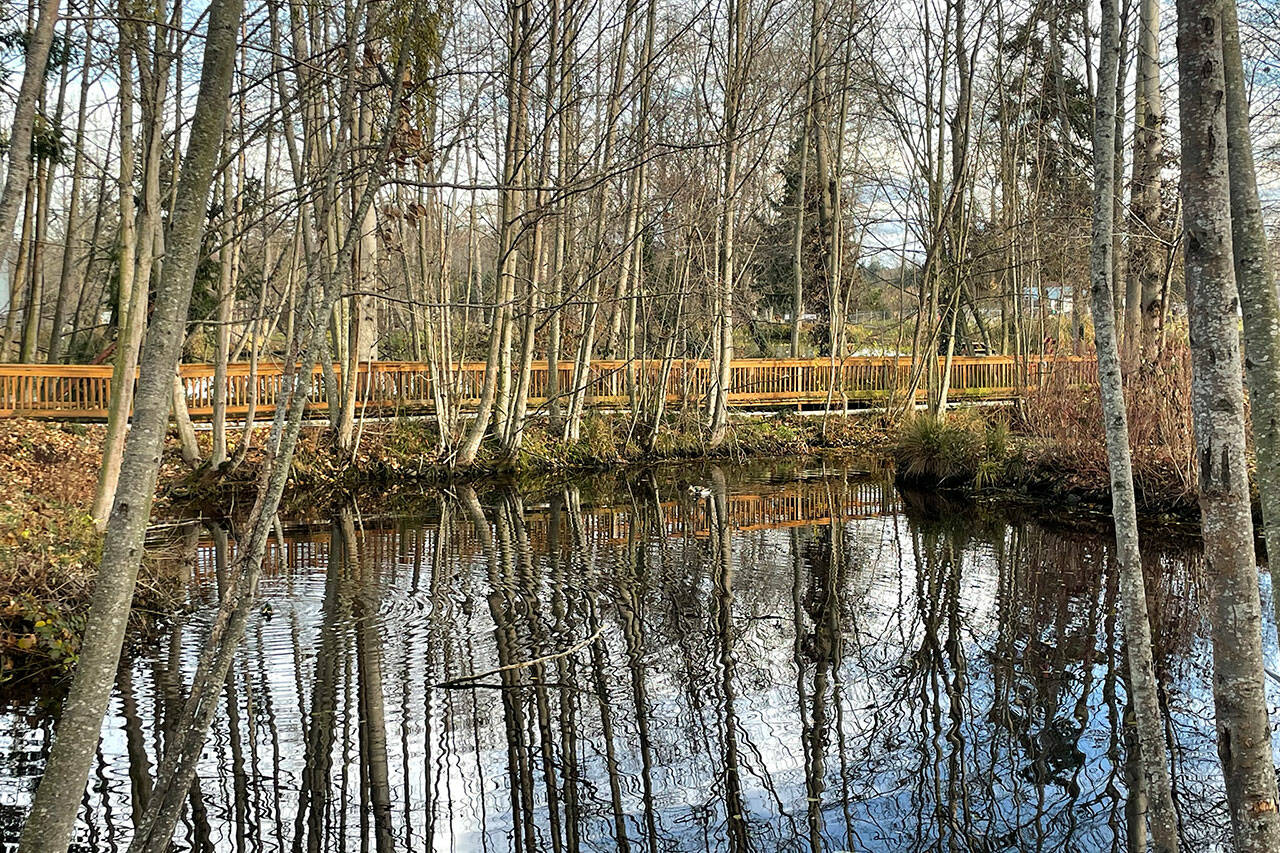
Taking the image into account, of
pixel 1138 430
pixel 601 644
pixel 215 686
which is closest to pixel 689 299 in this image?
pixel 1138 430

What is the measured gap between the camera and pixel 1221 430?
2893 mm

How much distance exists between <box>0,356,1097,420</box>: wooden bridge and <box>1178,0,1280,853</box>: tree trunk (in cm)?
1141

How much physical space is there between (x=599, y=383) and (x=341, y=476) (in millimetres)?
6087

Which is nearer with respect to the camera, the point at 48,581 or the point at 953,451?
the point at 48,581

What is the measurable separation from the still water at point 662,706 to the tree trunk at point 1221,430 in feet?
5.75

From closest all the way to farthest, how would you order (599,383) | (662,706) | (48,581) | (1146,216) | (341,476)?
(662,706)
(48,581)
(1146,216)
(341,476)
(599,383)

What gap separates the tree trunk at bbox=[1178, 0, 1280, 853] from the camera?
9.18 ft

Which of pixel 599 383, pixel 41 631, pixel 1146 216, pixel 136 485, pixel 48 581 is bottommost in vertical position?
pixel 41 631

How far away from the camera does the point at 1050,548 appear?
1096 centimetres

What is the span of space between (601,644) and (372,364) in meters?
11.0

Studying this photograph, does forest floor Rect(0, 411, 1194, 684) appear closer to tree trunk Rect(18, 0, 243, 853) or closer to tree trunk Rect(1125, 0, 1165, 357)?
tree trunk Rect(1125, 0, 1165, 357)

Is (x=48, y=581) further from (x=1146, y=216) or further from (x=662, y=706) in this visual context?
(x=1146, y=216)

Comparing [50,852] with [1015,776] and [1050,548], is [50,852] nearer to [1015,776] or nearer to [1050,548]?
[1015,776]

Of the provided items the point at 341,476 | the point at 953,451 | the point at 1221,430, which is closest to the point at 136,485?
the point at 1221,430
